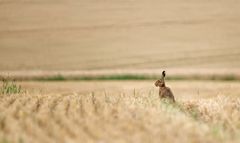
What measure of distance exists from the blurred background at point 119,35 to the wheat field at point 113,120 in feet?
36.3

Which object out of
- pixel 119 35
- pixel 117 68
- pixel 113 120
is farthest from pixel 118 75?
pixel 113 120

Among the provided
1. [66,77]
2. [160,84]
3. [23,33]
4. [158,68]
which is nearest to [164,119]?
[160,84]

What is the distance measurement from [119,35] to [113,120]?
672 inches

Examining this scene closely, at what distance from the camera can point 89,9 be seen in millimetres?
25906

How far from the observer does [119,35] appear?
23969 millimetres

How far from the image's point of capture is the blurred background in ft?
69.5

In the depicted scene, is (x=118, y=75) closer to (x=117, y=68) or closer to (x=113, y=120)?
(x=117, y=68)

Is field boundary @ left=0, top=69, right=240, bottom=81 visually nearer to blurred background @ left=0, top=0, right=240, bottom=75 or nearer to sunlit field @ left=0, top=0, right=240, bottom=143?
sunlit field @ left=0, top=0, right=240, bottom=143

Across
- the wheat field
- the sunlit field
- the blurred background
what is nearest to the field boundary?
the sunlit field

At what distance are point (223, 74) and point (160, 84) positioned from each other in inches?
359

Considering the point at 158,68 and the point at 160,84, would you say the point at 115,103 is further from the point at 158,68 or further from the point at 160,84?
the point at 158,68

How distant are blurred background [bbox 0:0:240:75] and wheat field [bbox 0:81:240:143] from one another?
36.3 feet

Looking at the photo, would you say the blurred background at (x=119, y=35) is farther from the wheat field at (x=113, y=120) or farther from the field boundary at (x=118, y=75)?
the wheat field at (x=113, y=120)

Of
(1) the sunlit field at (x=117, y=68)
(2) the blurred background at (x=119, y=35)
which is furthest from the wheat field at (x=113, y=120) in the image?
(2) the blurred background at (x=119, y=35)
